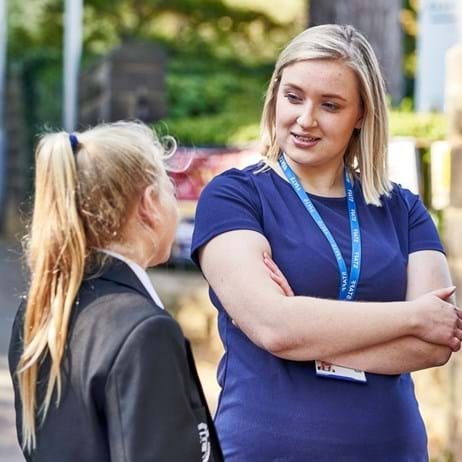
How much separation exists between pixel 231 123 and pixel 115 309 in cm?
Answer: 783

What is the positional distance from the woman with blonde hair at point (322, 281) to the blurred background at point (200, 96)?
669 mm

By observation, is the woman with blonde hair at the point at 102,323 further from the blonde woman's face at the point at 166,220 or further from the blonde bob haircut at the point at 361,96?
the blonde bob haircut at the point at 361,96

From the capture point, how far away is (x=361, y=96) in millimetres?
3219

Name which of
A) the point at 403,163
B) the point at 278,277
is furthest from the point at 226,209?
the point at 403,163

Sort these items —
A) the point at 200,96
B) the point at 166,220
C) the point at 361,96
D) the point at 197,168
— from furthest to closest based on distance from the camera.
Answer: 1. the point at 200,96
2. the point at 197,168
3. the point at 361,96
4. the point at 166,220

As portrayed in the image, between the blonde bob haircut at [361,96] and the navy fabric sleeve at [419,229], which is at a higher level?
the blonde bob haircut at [361,96]

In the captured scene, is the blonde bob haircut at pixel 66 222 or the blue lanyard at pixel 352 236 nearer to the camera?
the blonde bob haircut at pixel 66 222

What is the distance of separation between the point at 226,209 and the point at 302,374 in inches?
18.1

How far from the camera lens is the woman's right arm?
2.94 meters

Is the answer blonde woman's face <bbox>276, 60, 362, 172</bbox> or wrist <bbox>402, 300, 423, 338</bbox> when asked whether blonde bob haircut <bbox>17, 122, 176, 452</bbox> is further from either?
wrist <bbox>402, 300, 423, 338</bbox>

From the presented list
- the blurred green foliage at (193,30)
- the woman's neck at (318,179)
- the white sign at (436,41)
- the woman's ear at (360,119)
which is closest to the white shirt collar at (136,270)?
the woman's neck at (318,179)

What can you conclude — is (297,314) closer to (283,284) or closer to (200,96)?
(283,284)

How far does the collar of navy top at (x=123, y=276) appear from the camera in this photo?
2.59 meters

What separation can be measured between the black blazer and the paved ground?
2.33 ft
